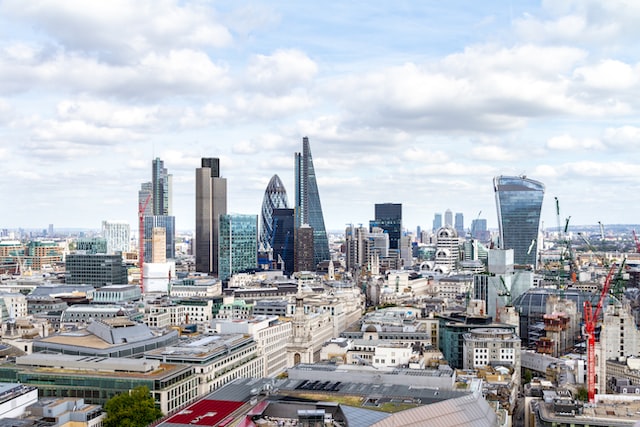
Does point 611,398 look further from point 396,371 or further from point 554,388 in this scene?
point 396,371

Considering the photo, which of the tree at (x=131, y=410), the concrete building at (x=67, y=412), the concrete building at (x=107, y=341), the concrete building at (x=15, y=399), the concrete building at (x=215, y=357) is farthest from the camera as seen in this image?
the concrete building at (x=107, y=341)

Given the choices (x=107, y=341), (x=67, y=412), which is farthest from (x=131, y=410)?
(x=107, y=341)

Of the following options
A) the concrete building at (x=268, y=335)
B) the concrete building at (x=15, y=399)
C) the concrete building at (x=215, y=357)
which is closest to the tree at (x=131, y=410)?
the concrete building at (x=15, y=399)

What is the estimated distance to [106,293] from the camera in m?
148

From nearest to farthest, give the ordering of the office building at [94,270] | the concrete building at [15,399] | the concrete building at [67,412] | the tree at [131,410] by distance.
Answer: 1. the concrete building at [15,399]
2. the concrete building at [67,412]
3. the tree at [131,410]
4. the office building at [94,270]

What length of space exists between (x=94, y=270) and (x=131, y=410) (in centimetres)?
12290

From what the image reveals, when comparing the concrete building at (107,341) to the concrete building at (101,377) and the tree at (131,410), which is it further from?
the tree at (131,410)

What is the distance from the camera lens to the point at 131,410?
209 feet

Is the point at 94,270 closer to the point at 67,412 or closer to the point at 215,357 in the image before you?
the point at 215,357

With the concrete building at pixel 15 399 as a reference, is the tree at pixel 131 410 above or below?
below

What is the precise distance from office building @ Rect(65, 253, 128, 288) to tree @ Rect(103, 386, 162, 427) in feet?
391

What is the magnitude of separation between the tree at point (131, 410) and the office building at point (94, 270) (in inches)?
4693

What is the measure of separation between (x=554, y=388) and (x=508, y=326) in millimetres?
23274

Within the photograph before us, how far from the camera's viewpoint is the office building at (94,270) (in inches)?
7106
